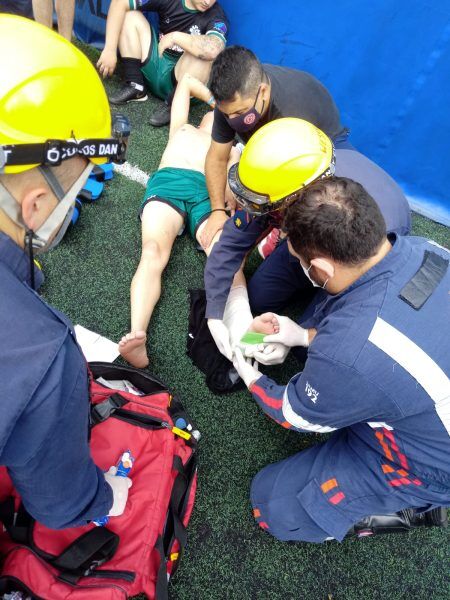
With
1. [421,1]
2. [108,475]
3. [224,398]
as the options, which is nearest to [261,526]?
[224,398]

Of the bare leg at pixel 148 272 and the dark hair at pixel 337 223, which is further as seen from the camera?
the bare leg at pixel 148 272

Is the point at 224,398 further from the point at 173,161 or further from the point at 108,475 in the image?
the point at 173,161

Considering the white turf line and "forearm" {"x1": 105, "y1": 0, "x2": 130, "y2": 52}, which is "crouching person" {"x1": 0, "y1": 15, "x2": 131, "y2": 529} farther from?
"forearm" {"x1": 105, "y1": 0, "x2": 130, "y2": 52}

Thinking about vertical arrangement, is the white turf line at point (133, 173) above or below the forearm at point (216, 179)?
below

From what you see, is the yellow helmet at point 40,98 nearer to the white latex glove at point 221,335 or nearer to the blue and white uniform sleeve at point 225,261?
the blue and white uniform sleeve at point 225,261

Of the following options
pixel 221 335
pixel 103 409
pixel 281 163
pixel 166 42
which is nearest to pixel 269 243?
pixel 221 335

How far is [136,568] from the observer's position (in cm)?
186

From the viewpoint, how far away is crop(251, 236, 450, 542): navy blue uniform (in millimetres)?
1604

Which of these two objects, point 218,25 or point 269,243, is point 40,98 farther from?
point 218,25

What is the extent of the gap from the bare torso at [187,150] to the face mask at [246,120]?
0.75 meters

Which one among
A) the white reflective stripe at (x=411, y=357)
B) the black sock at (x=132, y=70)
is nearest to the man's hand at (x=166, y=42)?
the black sock at (x=132, y=70)

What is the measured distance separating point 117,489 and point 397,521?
5.00 ft

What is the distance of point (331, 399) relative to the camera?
1719mm

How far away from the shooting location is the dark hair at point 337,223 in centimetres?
171
